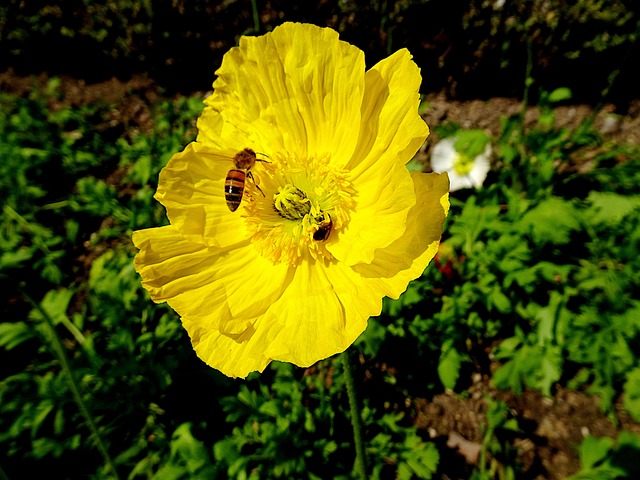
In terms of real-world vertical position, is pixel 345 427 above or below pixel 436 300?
below

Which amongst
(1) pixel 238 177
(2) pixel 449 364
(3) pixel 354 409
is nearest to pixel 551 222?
(2) pixel 449 364

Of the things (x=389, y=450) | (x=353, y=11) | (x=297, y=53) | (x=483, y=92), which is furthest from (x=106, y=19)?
(x=389, y=450)

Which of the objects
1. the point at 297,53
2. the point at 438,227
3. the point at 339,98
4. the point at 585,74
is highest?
the point at 297,53

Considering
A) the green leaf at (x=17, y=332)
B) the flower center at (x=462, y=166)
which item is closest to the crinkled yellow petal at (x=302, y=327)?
the green leaf at (x=17, y=332)

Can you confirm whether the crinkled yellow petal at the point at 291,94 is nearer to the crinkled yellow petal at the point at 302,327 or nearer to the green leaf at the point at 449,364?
the crinkled yellow petal at the point at 302,327

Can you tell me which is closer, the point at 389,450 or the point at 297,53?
the point at 297,53

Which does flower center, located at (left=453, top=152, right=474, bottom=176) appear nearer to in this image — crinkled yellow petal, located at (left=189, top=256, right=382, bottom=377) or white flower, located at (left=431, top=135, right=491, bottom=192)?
white flower, located at (left=431, top=135, right=491, bottom=192)

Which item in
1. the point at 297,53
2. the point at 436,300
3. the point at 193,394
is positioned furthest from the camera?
the point at 193,394

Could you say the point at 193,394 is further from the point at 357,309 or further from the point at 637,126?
the point at 637,126
